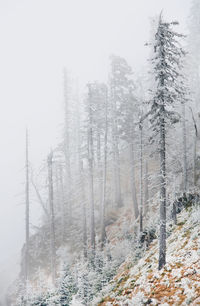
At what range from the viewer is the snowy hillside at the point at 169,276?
10.4m

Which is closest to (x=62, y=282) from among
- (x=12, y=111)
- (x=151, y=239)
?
(x=151, y=239)

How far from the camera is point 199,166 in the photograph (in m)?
25.2

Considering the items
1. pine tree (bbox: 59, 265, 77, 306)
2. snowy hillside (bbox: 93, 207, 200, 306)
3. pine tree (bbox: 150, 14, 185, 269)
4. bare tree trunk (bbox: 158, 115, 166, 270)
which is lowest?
pine tree (bbox: 59, 265, 77, 306)

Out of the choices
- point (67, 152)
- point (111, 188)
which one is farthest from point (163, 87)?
point (67, 152)

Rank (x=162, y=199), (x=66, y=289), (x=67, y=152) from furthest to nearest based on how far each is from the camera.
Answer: (x=67, y=152) < (x=66, y=289) < (x=162, y=199)

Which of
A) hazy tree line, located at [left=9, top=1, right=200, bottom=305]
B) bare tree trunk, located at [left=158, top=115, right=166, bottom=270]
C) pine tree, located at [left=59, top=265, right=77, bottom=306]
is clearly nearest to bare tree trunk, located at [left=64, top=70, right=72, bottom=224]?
hazy tree line, located at [left=9, top=1, right=200, bottom=305]

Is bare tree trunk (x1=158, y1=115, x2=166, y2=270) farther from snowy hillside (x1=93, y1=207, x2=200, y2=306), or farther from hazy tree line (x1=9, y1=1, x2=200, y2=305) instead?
snowy hillside (x1=93, y1=207, x2=200, y2=306)

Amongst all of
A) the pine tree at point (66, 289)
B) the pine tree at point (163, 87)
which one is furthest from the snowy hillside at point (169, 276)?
the pine tree at point (66, 289)

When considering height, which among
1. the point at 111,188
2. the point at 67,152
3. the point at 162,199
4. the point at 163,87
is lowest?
the point at 111,188

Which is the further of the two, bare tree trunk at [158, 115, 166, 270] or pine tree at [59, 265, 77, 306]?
pine tree at [59, 265, 77, 306]

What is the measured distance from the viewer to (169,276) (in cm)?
1186

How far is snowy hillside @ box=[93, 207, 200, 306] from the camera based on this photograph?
10.4 m

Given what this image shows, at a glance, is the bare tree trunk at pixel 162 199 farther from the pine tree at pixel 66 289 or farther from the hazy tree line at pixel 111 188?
the pine tree at pixel 66 289

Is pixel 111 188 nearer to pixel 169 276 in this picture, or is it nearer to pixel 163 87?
pixel 163 87
